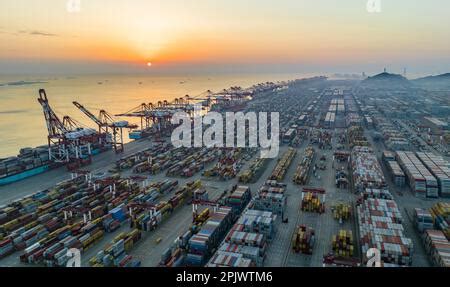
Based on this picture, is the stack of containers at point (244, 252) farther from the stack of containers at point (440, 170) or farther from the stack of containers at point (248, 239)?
the stack of containers at point (440, 170)

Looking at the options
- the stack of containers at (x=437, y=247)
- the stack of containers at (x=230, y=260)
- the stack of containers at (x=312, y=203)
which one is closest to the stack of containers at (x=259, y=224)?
the stack of containers at (x=230, y=260)

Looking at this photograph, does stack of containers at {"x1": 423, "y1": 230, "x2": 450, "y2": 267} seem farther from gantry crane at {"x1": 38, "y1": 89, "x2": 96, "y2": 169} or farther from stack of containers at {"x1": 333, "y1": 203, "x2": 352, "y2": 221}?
gantry crane at {"x1": 38, "y1": 89, "x2": 96, "y2": 169}

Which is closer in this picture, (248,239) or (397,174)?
(248,239)

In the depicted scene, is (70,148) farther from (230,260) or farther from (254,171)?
(230,260)

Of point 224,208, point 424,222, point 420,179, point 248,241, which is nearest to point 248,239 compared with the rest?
point 248,241
